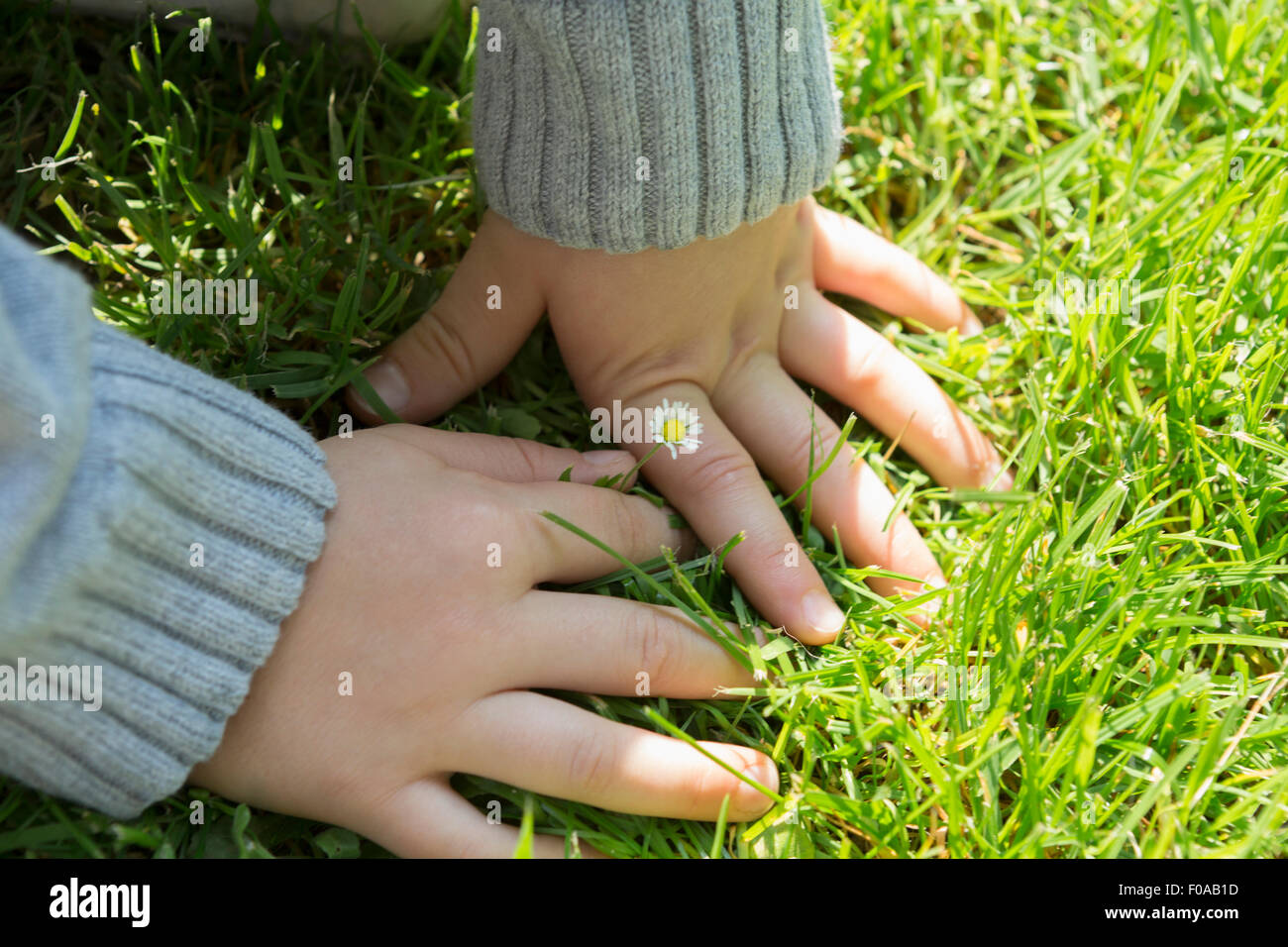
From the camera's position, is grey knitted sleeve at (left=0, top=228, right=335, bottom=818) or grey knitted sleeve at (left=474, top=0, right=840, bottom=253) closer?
grey knitted sleeve at (left=0, top=228, right=335, bottom=818)

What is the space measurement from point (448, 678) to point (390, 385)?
17.9 inches

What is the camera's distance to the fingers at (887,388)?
1588 millimetres

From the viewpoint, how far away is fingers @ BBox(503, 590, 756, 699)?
1323mm

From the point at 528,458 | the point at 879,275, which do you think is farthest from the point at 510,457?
the point at 879,275

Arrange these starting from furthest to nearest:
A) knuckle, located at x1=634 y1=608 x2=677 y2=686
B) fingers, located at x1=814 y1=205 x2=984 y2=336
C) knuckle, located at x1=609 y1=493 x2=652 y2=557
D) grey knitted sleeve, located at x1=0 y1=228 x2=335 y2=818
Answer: fingers, located at x1=814 y1=205 x2=984 y2=336 → knuckle, located at x1=609 y1=493 x2=652 y2=557 → knuckle, located at x1=634 y1=608 x2=677 y2=686 → grey knitted sleeve, located at x1=0 y1=228 x2=335 y2=818

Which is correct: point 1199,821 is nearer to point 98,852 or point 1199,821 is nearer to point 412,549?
point 412,549

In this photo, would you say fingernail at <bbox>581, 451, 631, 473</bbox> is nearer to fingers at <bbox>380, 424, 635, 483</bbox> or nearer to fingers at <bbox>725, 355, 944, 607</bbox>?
fingers at <bbox>380, 424, 635, 483</bbox>

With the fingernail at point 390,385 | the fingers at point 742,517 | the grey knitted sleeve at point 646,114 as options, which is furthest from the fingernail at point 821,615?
the fingernail at point 390,385

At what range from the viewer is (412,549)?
4.21 feet

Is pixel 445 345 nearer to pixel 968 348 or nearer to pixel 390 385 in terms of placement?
pixel 390 385

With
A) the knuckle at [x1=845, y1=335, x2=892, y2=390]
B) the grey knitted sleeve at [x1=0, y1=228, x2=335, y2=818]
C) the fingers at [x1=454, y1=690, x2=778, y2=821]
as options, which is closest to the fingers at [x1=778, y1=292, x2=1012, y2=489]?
the knuckle at [x1=845, y1=335, x2=892, y2=390]

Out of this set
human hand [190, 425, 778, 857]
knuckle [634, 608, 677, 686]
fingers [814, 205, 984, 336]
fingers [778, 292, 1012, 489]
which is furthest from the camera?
fingers [814, 205, 984, 336]

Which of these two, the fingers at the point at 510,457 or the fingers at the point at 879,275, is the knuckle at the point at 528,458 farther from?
the fingers at the point at 879,275

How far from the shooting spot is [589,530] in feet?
4.66
